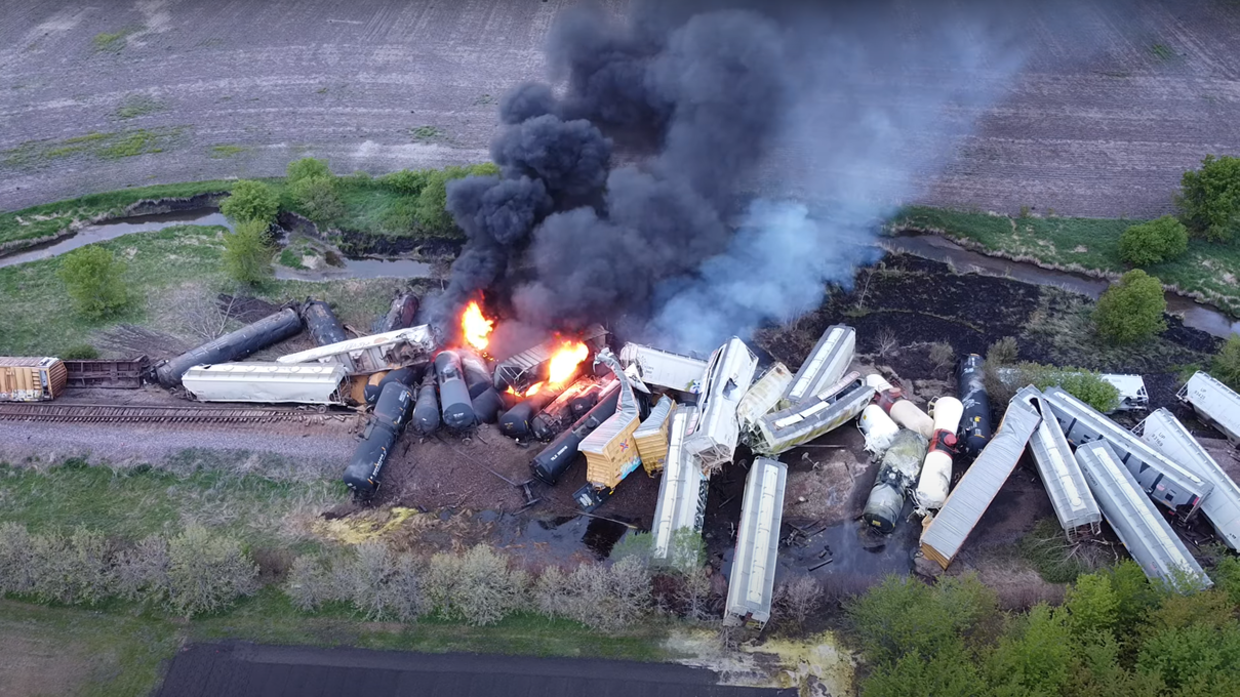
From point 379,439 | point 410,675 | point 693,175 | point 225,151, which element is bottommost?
point 410,675

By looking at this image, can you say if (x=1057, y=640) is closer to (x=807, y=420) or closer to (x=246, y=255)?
(x=807, y=420)

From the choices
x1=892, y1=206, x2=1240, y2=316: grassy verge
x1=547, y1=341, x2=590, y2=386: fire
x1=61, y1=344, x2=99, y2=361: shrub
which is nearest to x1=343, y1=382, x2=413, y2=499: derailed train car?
x1=547, y1=341, x2=590, y2=386: fire

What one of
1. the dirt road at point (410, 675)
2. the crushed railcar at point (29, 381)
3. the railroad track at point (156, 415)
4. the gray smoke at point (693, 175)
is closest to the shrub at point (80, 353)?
the crushed railcar at point (29, 381)

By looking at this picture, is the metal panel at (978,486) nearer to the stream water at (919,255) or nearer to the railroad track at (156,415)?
the stream water at (919,255)

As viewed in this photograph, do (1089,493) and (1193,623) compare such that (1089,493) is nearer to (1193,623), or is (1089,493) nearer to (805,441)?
(1193,623)

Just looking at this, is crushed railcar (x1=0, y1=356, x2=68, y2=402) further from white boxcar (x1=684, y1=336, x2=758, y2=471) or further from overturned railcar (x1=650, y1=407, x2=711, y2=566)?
white boxcar (x1=684, y1=336, x2=758, y2=471)

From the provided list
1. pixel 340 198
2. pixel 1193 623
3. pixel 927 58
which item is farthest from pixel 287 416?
pixel 927 58

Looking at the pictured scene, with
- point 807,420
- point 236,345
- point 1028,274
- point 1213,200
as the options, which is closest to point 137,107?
point 236,345

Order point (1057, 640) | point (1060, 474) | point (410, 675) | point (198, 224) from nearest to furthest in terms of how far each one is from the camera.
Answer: point (1057, 640) → point (410, 675) → point (1060, 474) → point (198, 224)
